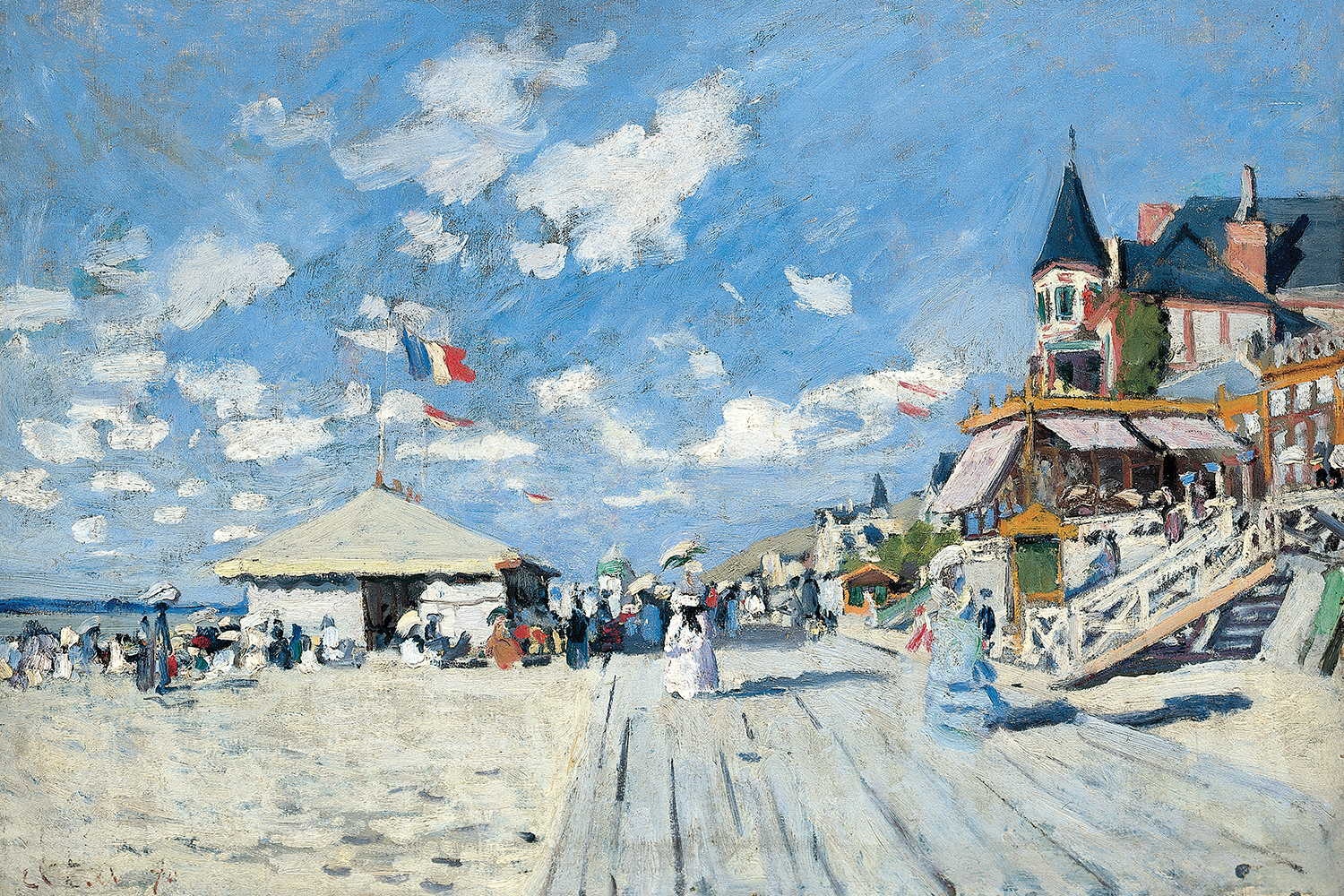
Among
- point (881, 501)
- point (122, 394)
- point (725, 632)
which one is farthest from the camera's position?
point (725, 632)

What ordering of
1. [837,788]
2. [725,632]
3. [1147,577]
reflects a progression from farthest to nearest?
[725,632], [1147,577], [837,788]

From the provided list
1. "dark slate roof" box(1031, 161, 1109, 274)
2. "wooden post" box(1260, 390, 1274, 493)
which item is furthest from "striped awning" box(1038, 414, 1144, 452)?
"dark slate roof" box(1031, 161, 1109, 274)

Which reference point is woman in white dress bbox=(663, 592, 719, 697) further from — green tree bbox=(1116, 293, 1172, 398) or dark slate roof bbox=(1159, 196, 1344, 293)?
dark slate roof bbox=(1159, 196, 1344, 293)

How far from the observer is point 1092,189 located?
263 inches

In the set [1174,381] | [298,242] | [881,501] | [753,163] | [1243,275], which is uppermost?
[753,163]

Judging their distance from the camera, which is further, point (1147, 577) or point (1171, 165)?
point (1147, 577)

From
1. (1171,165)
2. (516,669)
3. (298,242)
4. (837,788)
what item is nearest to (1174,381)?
(1171,165)

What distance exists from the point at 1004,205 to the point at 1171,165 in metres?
1.18

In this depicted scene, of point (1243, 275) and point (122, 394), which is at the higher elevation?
point (1243, 275)

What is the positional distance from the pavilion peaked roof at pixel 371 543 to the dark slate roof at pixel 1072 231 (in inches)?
190

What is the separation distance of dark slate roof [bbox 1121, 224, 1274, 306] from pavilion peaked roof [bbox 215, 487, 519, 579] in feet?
18.1

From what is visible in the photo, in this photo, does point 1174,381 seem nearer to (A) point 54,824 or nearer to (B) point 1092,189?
(B) point 1092,189

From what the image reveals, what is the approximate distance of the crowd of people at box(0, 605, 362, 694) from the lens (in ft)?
21.0

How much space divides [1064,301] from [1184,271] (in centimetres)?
108
